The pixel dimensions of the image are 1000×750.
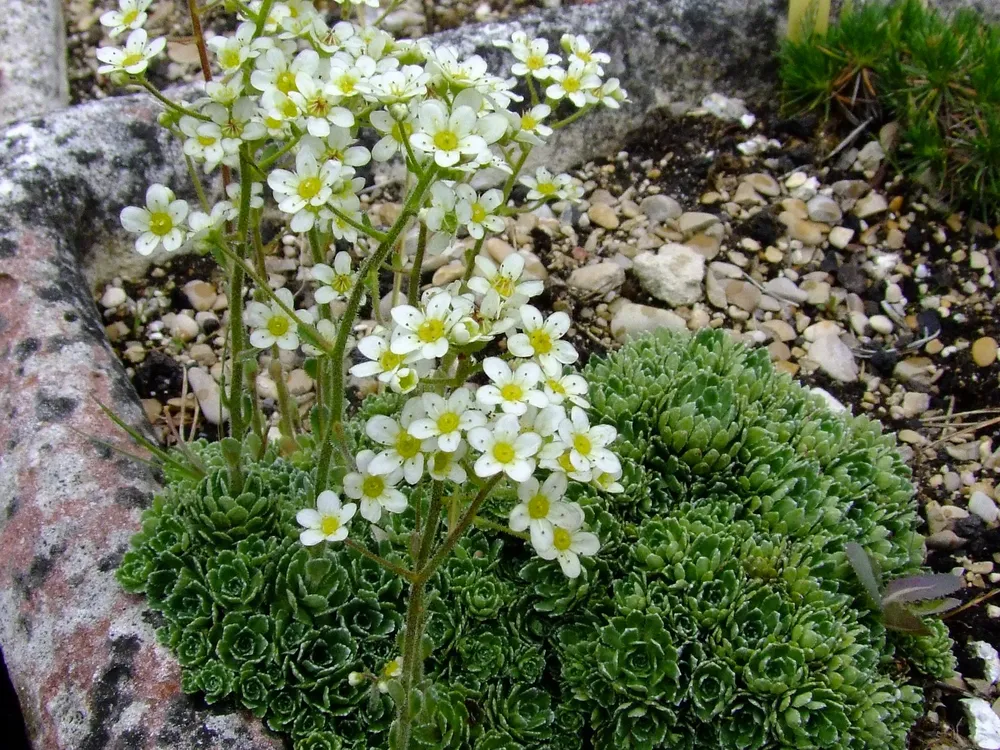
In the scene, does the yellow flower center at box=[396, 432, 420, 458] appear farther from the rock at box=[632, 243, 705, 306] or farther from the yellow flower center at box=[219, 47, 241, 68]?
the rock at box=[632, 243, 705, 306]

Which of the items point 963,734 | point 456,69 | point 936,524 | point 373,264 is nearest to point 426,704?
point 373,264

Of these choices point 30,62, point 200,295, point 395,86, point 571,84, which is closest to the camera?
point 395,86

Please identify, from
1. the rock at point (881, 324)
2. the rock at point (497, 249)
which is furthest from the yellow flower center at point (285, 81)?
the rock at point (881, 324)

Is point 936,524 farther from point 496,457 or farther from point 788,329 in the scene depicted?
point 496,457

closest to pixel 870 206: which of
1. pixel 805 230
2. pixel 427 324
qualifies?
pixel 805 230

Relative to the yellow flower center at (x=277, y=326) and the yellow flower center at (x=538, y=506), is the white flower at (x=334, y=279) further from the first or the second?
the yellow flower center at (x=538, y=506)

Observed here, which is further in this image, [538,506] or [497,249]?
[497,249]

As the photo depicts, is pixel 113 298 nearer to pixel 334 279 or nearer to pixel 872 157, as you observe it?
pixel 334 279
